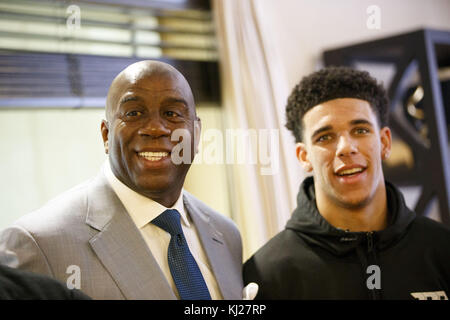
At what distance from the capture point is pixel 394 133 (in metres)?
1.58

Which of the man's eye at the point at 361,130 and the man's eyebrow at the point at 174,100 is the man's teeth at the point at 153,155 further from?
the man's eye at the point at 361,130

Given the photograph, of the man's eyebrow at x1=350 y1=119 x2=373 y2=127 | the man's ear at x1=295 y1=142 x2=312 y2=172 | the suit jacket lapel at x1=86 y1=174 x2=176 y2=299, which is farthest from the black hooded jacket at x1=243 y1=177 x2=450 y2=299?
the suit jacket lapel at x1=86 y1=174 x2=176 y2=299

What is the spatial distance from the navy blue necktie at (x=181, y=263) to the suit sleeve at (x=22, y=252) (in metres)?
0.20

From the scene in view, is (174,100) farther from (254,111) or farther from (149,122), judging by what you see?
(254,111)

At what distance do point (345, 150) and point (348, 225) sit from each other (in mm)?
179

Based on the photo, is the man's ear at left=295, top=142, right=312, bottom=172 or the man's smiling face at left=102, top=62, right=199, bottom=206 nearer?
the man's smiling face at left=102, top=62, right=199, bottom=206

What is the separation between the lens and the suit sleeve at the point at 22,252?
0.75 meters

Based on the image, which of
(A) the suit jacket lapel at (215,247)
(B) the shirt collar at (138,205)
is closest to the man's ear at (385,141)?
(A) the suit jacket lapel at (215,247)

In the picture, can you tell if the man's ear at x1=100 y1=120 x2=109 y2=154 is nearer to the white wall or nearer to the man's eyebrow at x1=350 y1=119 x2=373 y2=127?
the white wall

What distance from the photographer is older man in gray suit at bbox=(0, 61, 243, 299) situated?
782mm

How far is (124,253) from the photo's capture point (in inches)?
32.4

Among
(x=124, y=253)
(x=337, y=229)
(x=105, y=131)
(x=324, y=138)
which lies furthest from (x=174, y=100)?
(x=337, y=229)

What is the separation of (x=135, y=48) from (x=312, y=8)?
2.01 ft

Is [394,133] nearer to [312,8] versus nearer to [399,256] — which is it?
[312,8]
